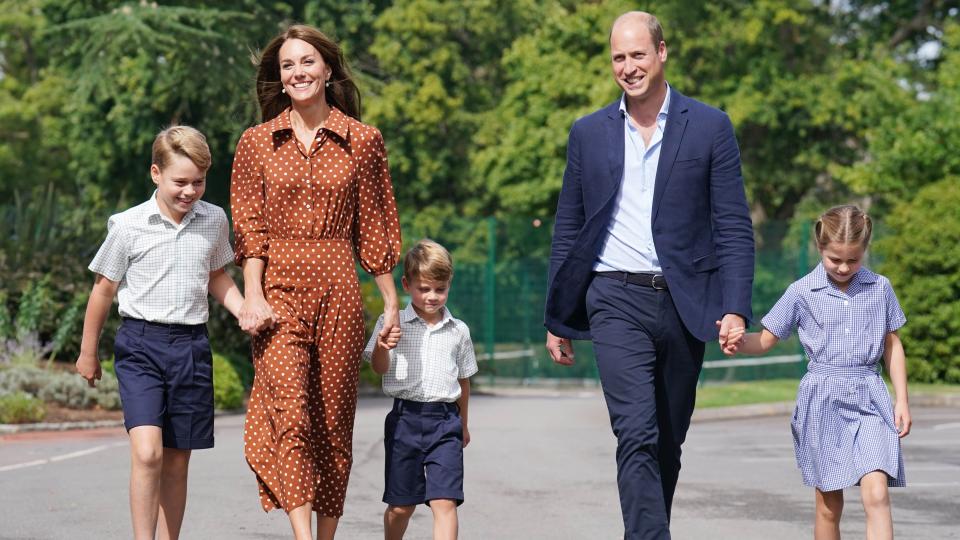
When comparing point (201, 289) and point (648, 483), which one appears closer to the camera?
point (648, 483)

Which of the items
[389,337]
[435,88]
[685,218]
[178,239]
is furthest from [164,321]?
[435,88]

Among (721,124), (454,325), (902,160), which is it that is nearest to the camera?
(721,124)

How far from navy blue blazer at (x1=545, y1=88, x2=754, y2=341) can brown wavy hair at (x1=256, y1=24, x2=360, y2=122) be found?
933 mm

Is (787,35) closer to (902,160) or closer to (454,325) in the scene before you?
(902,160)

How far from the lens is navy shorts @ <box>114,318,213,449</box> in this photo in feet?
19.5

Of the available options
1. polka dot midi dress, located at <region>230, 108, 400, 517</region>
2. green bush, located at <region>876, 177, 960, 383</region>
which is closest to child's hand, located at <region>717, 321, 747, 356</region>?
polka dot midi dress, located at <region>230, 108, 400, 517</region>

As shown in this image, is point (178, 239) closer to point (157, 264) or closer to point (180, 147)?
point (157, 264)

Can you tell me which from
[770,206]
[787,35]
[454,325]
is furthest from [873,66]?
[454,325]

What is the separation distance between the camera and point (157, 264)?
605cm

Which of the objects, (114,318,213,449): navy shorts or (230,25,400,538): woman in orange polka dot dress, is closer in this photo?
(230,25,400,538): woman in orange polka dot dress

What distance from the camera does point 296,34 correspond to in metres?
5.90

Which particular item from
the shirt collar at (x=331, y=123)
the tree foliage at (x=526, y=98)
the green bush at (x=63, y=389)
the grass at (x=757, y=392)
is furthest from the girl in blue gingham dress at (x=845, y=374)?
the tree foliage at (x=526, y=98)

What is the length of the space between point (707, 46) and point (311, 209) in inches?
1088

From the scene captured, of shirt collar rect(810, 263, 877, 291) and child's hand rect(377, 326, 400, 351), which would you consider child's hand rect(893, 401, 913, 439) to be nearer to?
shirt collar rect(810, 263, 877, 291)
